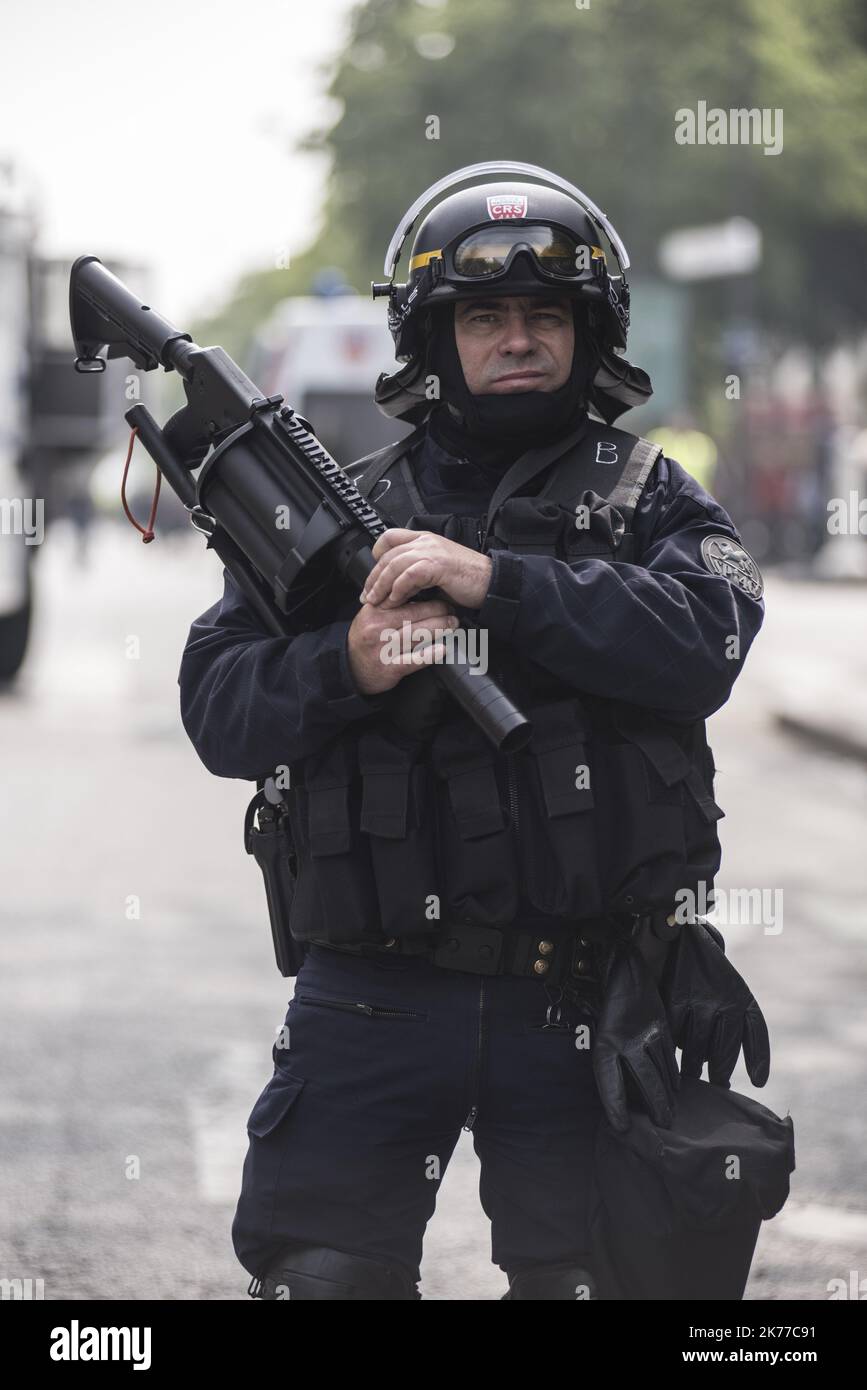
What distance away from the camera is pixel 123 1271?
414 cm

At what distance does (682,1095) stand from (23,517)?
13.2m

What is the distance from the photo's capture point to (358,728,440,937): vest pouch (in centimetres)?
273

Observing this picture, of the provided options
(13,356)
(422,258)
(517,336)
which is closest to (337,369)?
(13,356)

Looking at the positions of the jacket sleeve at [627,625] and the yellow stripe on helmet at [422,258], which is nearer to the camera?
the jacket sleeve at [627,625]

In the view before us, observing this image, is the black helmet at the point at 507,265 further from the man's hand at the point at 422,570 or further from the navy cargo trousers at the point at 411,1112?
the navy cargo trousers at the point at 411,1112

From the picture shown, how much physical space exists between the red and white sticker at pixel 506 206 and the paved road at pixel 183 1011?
6.69 feet

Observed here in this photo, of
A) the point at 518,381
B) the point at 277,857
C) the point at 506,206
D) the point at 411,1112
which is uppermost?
the point at 506,206

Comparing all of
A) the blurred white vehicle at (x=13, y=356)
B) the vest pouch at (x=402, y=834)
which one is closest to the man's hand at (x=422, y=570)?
the vest pouch at (x=402, y=834)

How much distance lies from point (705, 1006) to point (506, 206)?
1083 millimetres

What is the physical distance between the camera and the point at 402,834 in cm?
272

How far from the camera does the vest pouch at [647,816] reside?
2.73m

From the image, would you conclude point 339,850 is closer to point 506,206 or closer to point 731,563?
point 731,563
